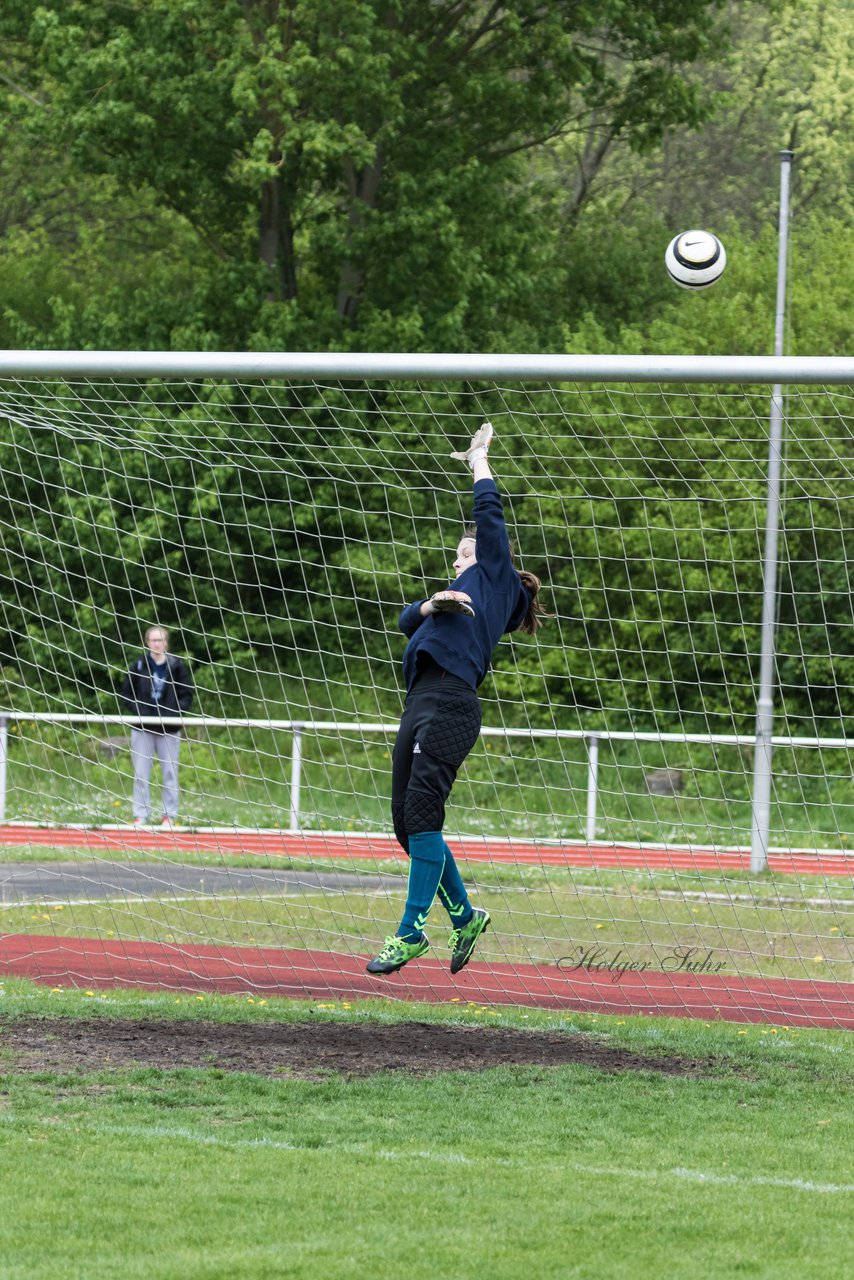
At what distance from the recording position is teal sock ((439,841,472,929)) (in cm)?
680

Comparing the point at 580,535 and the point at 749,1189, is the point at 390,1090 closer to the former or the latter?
the point at 749,1189

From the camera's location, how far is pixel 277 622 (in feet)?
55.7

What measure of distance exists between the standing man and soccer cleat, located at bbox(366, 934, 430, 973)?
18.8ft

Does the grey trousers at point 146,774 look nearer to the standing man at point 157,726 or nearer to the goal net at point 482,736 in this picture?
the standing man at point 157,726

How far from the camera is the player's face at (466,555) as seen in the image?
682 centimetres

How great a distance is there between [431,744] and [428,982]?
2853mm

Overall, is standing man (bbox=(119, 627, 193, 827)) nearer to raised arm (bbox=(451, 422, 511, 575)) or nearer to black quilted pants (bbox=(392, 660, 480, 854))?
black quilted pants (bbox=(392, 660, 480, 854))

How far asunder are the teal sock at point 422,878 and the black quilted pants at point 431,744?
48 millimetres

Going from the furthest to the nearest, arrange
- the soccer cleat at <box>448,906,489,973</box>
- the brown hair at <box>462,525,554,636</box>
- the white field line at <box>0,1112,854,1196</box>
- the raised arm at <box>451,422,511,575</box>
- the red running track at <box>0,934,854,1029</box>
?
1. the red running track at <box>0,934,854,1029</box>
2. the brown hair at <box>462,525,554,636</box>
3. the soccer cleat at <box>448,906,489,973</box>
4. the raised arm at <box>451,422,511,575</box>
5. the white field line at <box>0,1112,854,1196</box>

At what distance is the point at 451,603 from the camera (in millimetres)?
6355

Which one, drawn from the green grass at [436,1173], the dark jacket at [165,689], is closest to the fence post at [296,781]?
the dark jacket at [165,689]

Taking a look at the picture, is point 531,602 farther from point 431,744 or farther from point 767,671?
point 767,671

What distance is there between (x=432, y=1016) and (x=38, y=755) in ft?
24.3
